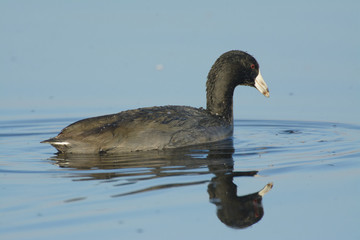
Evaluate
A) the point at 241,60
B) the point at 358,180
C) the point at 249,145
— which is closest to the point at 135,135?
the point at 249,145

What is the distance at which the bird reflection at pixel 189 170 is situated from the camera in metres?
6.18

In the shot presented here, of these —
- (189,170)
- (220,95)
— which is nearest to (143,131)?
(189,170)

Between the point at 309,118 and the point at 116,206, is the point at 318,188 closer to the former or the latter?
the point at 116,206

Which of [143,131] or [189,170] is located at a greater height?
[143,131]

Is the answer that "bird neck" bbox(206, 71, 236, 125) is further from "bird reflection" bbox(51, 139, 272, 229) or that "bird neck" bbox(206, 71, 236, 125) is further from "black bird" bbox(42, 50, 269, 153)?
"bird reflection" bbox(51, 139, 272, 229)

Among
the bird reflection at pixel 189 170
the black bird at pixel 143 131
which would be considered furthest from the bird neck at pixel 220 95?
the bird reflection at pixel 189 170

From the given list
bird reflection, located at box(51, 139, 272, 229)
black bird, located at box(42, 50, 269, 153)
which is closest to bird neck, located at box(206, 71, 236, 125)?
black bird, located at box(42, 50, 269, 153)

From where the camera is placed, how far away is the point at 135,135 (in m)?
8.91

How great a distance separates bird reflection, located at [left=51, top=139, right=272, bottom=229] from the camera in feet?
20.3

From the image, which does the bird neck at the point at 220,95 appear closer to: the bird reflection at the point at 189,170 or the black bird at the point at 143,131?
the black bird at the point at 143,131

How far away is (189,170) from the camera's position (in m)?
7.63

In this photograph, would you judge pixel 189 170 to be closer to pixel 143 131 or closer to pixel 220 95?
pixel 143 131

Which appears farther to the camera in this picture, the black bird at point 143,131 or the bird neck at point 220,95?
the bird neck at point 220,95

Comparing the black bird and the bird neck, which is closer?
the black bird
